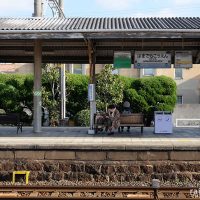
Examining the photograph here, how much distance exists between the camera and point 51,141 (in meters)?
12.5

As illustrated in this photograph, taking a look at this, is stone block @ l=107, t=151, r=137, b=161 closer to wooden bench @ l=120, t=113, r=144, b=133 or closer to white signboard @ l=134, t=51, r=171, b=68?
wooden bench @ l=120, t=113, r=144, b=133

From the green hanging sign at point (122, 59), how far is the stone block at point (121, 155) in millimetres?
5041

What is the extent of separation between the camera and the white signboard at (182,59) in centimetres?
1602

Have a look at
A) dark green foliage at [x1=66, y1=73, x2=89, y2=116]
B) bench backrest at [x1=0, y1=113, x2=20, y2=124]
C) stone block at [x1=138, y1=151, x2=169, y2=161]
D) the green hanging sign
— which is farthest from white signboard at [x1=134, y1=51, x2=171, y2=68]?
dark green foliage at [x1=66, y1=73, x2=89, y2=116]

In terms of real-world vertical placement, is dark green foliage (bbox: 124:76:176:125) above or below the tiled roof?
below

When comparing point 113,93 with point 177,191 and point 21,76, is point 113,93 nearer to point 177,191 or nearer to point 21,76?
point 21,76

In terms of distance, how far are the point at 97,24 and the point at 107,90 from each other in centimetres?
1380

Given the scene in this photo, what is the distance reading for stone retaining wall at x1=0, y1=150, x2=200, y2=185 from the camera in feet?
38.0

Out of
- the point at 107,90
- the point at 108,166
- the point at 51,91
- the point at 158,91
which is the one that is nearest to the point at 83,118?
the point at 107,90

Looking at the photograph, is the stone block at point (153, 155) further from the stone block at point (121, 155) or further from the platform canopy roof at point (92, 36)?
the platform canopy roof at point (92, 36)

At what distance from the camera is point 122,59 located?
52.6 feet

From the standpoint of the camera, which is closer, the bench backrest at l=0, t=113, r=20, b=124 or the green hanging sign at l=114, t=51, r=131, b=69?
the bench backrest at l=0, t=113, r=20, b=124

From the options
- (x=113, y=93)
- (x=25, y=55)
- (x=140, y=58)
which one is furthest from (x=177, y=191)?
(x=113, y=93)

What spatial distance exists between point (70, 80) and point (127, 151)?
18.2 m
